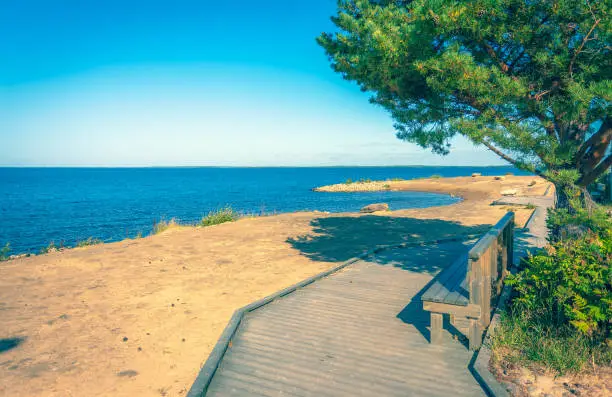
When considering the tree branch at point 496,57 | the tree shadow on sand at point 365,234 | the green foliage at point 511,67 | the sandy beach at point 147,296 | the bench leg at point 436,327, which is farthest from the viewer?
the tree shadow on sand at point 365,234

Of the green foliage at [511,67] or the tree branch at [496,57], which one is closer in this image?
the green foliage at [511,67]

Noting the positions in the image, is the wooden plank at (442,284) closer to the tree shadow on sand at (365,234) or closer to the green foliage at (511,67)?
the green foliage at (511,67)

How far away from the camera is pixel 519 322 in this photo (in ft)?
17.4

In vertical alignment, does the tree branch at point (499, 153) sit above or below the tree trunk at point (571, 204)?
above

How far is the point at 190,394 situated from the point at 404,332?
10.2 ft

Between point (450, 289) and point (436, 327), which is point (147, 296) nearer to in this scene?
point (436, 327)

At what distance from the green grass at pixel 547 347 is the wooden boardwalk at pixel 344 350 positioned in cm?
50

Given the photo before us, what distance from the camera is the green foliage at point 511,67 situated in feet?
19.0

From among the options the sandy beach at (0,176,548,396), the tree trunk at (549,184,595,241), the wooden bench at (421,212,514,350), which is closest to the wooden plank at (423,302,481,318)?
the wooden bench at (421,212,514,350)

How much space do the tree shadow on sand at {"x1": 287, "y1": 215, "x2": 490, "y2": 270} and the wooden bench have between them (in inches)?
164

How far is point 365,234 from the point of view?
15570 mm

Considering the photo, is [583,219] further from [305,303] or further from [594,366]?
[305,303]

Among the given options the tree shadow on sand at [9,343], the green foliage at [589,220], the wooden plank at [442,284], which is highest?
the green foliage at [589,220]

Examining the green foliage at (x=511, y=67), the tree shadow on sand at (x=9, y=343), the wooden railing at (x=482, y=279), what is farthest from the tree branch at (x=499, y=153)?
the tree shadow on sand at (x=9, y=343)
